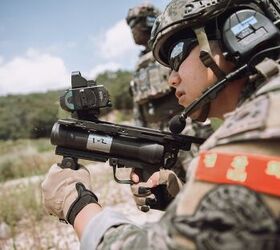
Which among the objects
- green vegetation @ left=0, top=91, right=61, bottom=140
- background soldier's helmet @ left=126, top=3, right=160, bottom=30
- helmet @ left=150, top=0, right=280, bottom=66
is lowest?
Result: green vegetation @ left=0, top=91, right=61, bottom=140

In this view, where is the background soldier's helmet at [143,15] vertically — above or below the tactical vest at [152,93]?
above

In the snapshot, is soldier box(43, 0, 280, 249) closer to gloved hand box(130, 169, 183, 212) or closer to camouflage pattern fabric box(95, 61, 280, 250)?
camouflage pattern fabric box(95, 61, 280, 250)

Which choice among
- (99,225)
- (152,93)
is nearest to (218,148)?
(99,225)

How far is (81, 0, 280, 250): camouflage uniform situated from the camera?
112cm

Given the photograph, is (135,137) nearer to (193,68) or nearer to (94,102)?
(94,102)

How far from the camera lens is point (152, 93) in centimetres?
618

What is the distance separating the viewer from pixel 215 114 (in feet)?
6.46

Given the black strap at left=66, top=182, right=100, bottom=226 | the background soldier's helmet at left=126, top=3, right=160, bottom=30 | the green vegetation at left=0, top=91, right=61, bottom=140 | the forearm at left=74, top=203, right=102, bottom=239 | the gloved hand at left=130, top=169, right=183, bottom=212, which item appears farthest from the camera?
the green vegetation at left=0, top=91, right=61, bottom=140

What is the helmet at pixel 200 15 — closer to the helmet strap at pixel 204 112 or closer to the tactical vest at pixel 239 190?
the helmet strap at pixel 204 112

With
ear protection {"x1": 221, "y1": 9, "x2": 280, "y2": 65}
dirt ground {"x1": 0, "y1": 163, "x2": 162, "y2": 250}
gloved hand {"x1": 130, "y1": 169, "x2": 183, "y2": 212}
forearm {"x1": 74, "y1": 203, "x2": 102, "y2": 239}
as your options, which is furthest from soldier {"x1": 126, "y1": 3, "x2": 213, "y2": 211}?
forearm {"x1": 74, "y1": 203, "x2": 102, "y2": 239}

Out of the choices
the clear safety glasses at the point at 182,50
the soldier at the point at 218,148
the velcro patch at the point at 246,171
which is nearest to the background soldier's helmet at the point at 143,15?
the soldier at the point at 218,148

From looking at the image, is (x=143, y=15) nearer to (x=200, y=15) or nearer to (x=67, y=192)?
(x=200, y=15)

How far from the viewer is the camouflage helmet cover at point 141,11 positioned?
21.2ft

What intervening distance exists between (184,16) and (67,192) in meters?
0.96
